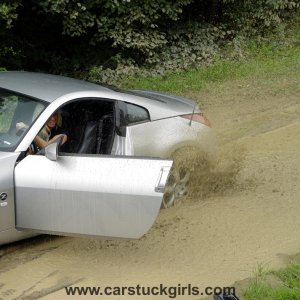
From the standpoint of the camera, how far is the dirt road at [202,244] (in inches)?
210

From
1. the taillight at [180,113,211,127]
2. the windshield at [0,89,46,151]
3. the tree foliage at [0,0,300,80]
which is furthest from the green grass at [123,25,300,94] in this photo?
the windshield at [0,89,46,151]

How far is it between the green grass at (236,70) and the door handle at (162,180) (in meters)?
7.32

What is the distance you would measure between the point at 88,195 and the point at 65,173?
0.27 metres

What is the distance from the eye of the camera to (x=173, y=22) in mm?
14312

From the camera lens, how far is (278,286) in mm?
4957

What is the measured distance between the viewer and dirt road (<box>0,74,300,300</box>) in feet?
17.5

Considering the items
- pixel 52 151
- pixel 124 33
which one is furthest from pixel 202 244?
pixel 124 33

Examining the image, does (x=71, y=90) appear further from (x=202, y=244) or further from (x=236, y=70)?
(x=236, y=70)

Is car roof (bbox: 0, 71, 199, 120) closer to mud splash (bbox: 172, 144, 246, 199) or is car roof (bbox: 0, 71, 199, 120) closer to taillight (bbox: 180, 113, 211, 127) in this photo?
taillight (bbox: 180, 113, 211, 127)

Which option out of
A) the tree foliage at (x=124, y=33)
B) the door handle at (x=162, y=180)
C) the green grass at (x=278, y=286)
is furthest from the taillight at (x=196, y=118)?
the tree foliage at (x=124, y=33)

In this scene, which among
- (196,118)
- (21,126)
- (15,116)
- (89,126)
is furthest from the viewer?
(196,118)

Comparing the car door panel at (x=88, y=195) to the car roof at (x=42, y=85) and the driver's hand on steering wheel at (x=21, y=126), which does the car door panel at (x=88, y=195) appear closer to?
the driver's hand on steering wheel at (x=21, y=126)

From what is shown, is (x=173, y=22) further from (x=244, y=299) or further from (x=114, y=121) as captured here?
(x=244, y=299)

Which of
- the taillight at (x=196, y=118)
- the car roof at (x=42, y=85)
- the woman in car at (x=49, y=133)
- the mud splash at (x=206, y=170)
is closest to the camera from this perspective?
the woman in car at (x=49, y=133)
